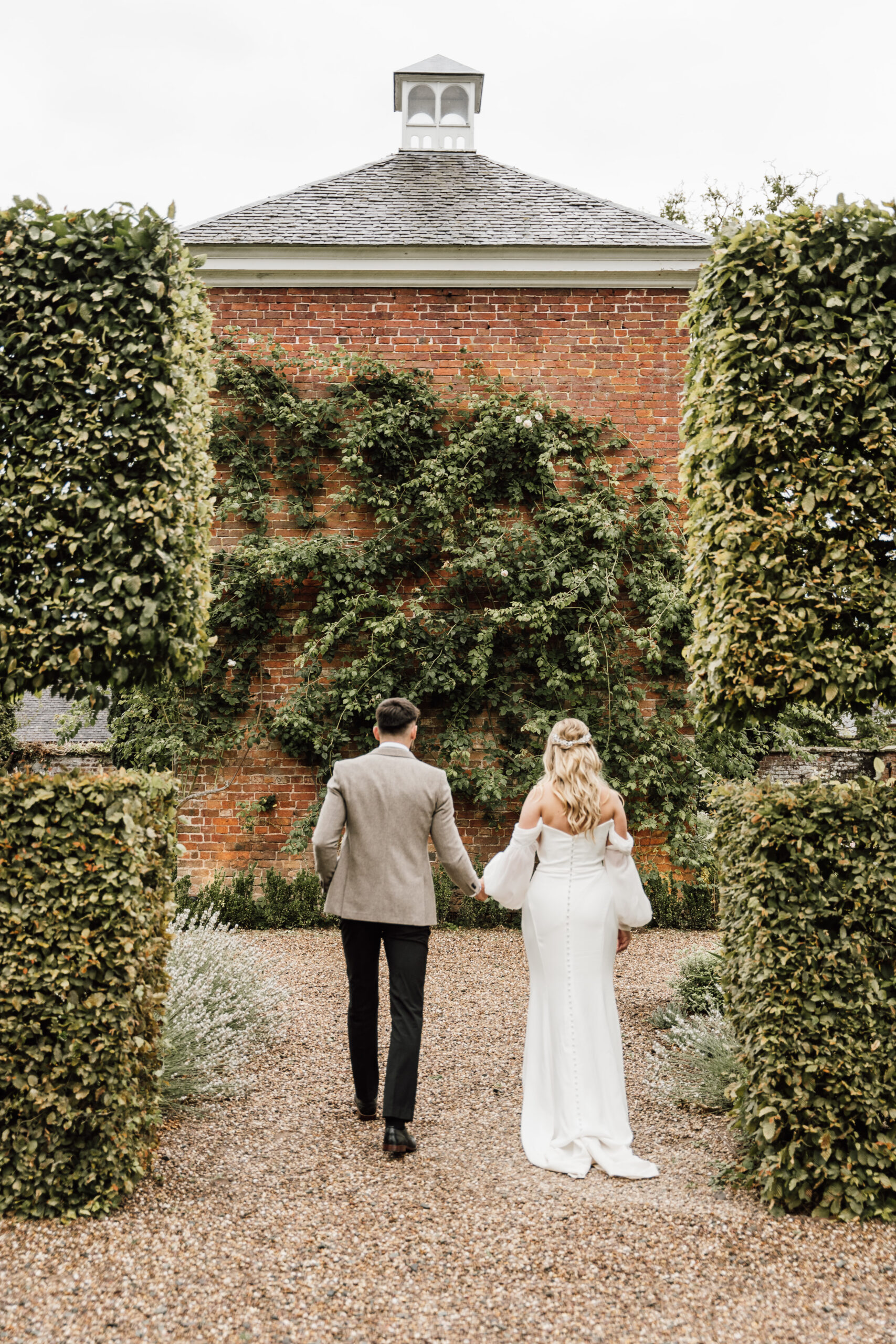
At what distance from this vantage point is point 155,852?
3.49 m

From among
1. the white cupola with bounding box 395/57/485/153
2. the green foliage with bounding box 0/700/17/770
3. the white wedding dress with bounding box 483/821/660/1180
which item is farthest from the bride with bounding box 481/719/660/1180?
the white cupola with bounding box 395/57/485/153

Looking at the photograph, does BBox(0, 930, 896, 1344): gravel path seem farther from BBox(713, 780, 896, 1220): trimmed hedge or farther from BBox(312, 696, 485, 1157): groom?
BBox(312, 696, 485, 1157): groom

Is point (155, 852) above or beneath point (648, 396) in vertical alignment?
beneath

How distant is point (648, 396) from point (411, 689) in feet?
12.5

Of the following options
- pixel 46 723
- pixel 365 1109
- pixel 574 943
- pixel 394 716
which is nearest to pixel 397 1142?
pixel 365 1109

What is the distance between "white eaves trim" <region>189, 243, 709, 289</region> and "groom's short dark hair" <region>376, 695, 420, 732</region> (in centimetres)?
633

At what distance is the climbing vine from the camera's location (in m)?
8.63

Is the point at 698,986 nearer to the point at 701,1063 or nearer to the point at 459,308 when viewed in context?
the point at 701,1063

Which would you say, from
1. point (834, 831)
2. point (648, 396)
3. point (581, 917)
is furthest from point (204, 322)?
point (648, 396)

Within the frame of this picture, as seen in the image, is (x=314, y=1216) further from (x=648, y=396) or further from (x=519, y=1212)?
(x=648, y=396)

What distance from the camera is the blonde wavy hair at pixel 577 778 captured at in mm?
3896

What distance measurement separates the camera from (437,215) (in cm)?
976

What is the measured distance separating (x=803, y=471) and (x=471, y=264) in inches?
253

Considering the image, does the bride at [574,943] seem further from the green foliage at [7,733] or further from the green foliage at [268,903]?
the green foliage at [7,733]
